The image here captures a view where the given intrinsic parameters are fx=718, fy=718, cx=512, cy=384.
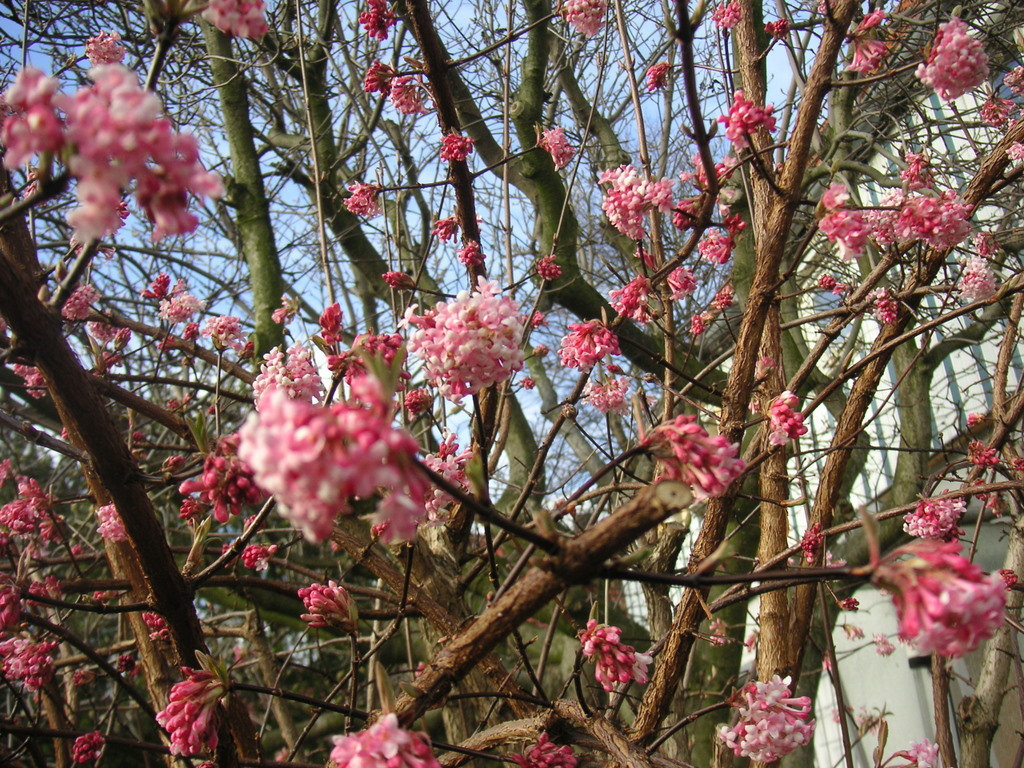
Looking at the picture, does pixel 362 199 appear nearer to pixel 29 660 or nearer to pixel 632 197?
pixel 632 197

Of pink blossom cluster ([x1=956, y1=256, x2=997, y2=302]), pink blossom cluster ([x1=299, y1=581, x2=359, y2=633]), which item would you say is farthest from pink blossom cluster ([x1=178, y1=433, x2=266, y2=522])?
pink blossom cluster ([x1=956, y1=256, x2=997, y2=302])

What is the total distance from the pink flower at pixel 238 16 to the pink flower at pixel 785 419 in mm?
1561

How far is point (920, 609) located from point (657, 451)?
40 cm

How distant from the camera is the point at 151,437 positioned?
21.2 feet

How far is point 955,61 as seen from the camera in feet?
6.79

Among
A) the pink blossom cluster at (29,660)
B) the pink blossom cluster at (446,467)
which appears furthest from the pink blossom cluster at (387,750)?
the pink blossom cluster at (29,660)

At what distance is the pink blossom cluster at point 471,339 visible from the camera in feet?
4.81

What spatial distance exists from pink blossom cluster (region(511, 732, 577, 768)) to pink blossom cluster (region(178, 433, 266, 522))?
0.79 meters

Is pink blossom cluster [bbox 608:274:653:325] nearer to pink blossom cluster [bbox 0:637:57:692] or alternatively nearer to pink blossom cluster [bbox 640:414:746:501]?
pink blossom cluster [bbox 640:414:746:501]

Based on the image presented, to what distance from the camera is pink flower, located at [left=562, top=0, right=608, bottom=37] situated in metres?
2.84

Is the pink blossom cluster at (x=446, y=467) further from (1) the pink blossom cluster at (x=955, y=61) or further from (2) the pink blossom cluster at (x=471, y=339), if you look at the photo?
(1) the pink blossom cluster at (x=955, y=61)

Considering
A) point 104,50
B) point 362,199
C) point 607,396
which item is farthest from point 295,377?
point 104,50

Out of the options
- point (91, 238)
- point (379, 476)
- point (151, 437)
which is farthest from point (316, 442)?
point (151, 437)

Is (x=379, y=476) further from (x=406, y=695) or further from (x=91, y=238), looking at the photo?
(x=406, y=695)
